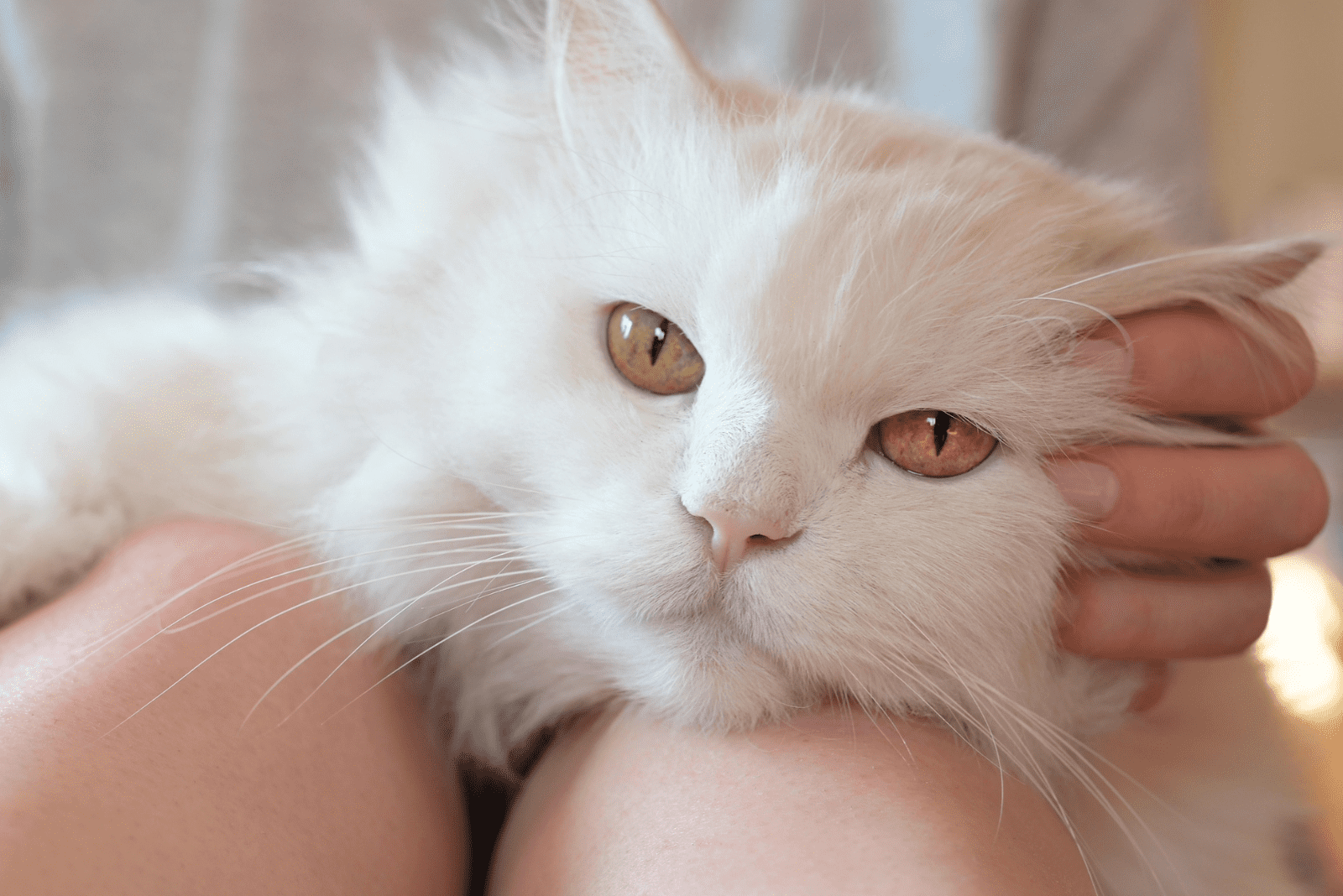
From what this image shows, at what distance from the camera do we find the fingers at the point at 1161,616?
0.85 metres

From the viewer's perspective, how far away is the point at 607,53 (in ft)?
3.28

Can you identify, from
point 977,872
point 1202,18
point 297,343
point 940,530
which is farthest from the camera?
point 1202,18

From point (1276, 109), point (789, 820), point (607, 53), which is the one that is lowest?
point (789, 820)

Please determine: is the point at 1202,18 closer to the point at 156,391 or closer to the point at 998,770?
the point at 998,770

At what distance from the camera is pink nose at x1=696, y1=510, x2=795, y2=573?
71 cm

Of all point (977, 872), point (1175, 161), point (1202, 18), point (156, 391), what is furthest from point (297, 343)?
point (1202, 18)

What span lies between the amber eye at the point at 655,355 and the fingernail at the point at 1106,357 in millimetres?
409

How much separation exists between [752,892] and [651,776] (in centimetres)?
17

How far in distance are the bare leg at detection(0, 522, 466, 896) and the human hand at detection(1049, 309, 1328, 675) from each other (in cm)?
70

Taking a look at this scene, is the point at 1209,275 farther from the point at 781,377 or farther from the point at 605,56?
the point at 605,56

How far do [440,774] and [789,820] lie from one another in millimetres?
440

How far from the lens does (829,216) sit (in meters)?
0.79

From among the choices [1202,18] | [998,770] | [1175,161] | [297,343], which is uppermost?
[1202,18]

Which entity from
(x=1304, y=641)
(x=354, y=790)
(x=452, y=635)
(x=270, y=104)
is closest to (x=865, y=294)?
(x=452, y=635)
